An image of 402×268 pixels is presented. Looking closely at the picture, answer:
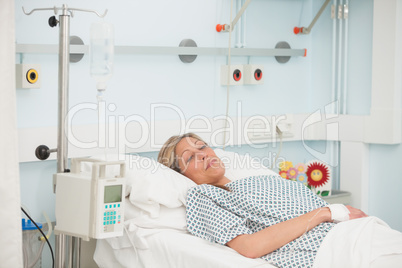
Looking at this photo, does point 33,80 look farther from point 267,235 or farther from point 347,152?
point 347,152

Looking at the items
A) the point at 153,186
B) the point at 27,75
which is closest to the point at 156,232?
the point at 153,186

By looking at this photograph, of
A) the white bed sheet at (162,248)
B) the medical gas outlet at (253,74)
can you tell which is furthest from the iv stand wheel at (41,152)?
the medical gas outlet at (253,74)

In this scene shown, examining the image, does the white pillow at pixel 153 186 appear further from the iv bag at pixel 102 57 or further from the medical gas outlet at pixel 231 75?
the medical gas outlet at pixel 231 75

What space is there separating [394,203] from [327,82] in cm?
84

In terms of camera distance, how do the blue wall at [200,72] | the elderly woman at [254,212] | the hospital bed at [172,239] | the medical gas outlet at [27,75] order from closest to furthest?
the hospital bed at [172,239], the elderly woman at [254,212], the medical gas outlet at [27,75], the blue wall at [200,72]

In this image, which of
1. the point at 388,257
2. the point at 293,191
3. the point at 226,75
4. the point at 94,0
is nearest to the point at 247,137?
the point at 226,75

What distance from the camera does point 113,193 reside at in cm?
203

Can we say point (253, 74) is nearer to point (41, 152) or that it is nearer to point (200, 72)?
point (200, 72)

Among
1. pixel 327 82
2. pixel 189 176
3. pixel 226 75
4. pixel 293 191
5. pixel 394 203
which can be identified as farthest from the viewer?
pixel 327 82

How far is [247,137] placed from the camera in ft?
10.7

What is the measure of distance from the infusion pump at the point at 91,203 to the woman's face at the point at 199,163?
486 millimetres

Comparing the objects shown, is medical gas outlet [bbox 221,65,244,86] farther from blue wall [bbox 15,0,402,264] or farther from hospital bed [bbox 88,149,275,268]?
hospital bed [bbox 88,149,275,268]

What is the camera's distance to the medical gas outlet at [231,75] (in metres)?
3.14

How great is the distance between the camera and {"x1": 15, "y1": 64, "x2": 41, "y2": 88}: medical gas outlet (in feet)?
7.94
